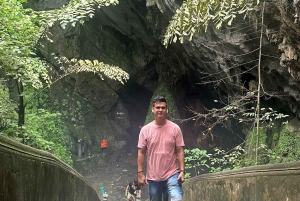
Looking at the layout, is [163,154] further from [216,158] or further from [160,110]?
[216,158]

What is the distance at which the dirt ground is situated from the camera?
15816 millimetres

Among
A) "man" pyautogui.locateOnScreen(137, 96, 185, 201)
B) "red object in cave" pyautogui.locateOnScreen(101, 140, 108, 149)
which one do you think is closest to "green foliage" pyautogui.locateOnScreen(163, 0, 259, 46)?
"man" pyautogui.locateOnScreen(137, 96, 185, 201)

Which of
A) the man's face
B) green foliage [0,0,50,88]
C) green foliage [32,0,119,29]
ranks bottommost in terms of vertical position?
the man's face

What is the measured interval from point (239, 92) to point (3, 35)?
298 inches

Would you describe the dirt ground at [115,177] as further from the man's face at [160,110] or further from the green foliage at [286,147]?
the man's face at [160,110]

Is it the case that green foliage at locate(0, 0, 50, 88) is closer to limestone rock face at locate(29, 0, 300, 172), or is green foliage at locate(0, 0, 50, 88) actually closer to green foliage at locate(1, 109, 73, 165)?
green foliage at locate(1, 109, 73, 165)

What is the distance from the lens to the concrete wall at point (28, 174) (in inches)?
75.4

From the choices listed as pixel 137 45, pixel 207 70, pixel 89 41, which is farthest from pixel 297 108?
pixel 89 41

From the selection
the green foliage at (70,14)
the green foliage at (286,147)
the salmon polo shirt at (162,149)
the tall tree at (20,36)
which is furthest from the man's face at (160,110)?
the green foliage at (286,147)

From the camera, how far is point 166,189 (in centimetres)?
395

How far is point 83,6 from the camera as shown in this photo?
257 inches

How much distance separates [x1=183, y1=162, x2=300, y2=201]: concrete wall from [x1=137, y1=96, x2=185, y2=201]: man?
2.33 feet

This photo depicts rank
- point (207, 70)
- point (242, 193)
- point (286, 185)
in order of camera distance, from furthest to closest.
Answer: point (207, 70) < point (242, 193) < point (286, 185)

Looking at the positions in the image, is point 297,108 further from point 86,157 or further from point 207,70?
point 86,157
